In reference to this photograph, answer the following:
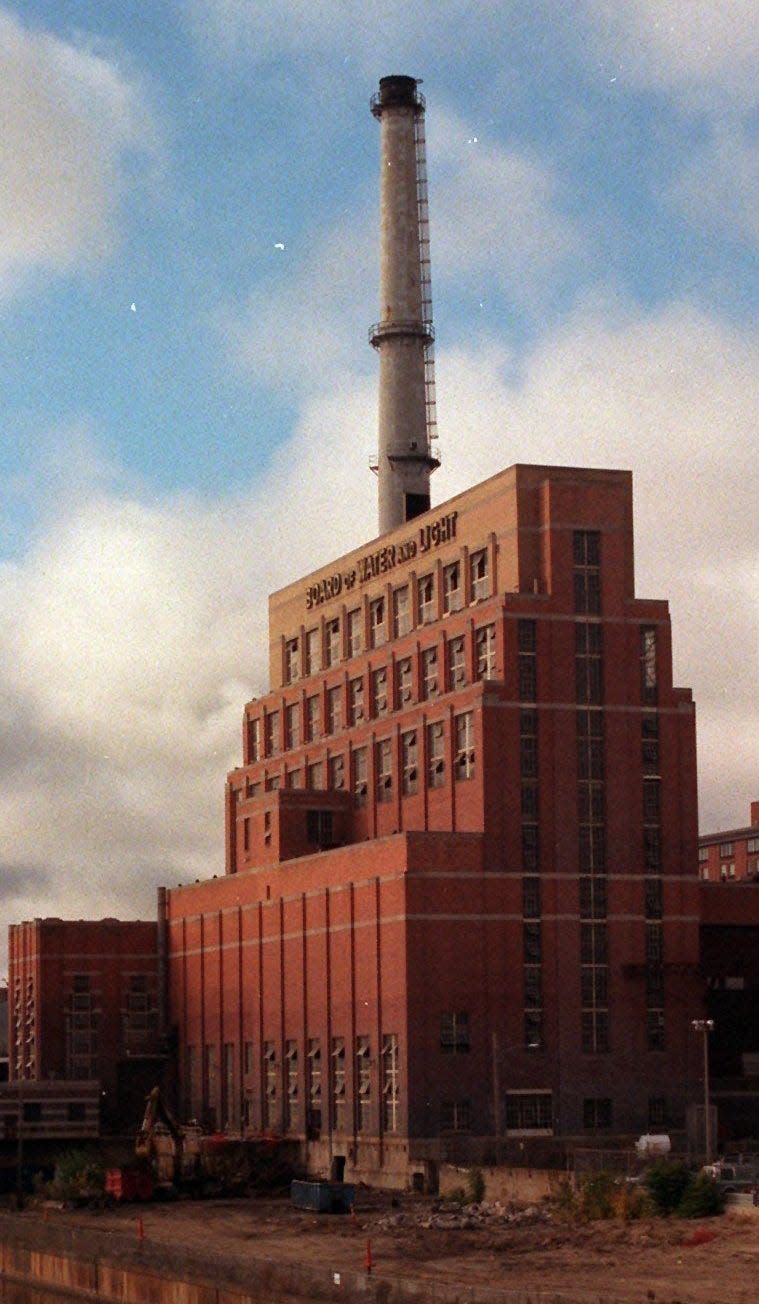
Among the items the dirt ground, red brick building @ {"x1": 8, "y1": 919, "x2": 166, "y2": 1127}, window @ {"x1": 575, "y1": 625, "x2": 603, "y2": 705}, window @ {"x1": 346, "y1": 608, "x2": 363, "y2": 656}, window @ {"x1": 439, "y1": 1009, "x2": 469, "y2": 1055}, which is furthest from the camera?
red brick building @ {"x1": 8, "y1": 919, "x2": 166, "y2": 1127}

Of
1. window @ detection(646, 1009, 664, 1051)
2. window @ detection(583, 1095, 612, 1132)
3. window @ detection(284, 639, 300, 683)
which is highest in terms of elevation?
window @ detection(284, 639, 300, 683)

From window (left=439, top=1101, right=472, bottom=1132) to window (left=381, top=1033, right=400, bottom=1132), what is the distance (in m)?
2.56

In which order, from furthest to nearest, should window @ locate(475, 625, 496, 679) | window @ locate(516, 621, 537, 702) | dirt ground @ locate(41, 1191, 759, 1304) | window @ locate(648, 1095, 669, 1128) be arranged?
window @ locate(475, 625, 496, 679) < window @ locate(516, 621, 537, 702) < window @ locate(648, 1095, 669, 1128) < dirt ground @ locate(41, 1191, 759, 1304)

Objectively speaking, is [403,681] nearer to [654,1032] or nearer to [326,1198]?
[654,1032]

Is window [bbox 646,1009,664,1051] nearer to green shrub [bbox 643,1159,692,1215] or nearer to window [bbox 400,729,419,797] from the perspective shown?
window [bbox 400,729,419,797]

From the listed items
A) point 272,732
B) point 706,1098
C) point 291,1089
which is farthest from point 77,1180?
point 272,732

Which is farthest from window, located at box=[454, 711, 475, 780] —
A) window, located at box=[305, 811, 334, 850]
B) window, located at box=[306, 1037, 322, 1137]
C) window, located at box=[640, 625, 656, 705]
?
window, located at box=[306, 1037, 322, 1137]

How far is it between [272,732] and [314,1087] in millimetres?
37886

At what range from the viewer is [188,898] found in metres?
169

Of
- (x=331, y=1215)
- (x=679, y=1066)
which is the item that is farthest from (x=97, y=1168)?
(x=679, y=1066)

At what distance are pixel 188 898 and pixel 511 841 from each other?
43.3 meters

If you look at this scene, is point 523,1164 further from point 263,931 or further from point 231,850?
point 231,850

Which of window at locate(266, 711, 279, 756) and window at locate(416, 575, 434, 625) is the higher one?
window at locate(416, 575, 434, 625)

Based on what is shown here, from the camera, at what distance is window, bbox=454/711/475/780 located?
134625mm
